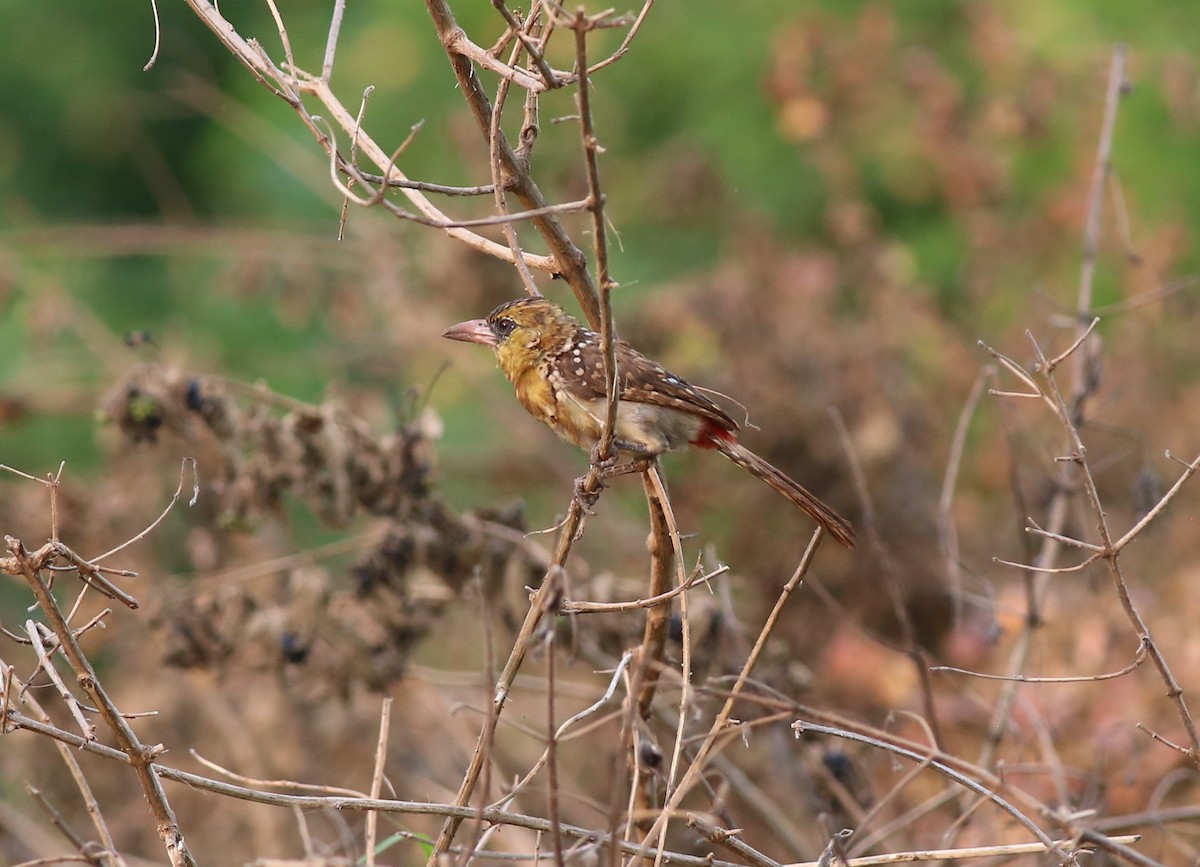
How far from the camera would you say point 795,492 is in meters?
3.52

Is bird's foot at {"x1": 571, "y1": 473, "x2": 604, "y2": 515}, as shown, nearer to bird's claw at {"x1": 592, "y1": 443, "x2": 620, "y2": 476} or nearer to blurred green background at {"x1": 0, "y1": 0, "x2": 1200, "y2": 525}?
bird's claw at {"x1": 592, "y1": 443, "x2": 620, "y2": 476}

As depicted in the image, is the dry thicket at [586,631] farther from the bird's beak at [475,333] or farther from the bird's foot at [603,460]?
the bird's beak at [475,333]

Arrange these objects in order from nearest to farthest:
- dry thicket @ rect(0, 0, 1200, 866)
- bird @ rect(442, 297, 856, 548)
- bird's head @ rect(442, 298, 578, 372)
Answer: dry thicket @ rect(0, 0, 1200, 866), bird @ rect(442, 297, 856, 548), bird's head @ rect(442, 298, 578, 372)

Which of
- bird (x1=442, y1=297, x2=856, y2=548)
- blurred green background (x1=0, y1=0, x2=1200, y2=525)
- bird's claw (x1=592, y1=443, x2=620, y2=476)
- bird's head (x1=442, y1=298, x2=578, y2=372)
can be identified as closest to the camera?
bird's claw (x1=592, y1=443, x2=620, y2=476)

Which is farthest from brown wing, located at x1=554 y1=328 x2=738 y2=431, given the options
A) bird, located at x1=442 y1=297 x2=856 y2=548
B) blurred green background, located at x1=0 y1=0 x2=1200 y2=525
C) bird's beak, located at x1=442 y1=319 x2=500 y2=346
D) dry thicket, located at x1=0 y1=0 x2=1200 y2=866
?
A: blurred green background, located at x1=0 y1=0 x2=1200 y2=525

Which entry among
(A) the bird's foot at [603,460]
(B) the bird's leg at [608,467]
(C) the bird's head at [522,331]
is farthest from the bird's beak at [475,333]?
(A) the bird's foot at [603,460]

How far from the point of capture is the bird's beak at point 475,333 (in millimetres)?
3882

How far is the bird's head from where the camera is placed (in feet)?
12.6

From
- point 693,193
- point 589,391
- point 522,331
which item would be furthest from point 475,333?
point 693,193

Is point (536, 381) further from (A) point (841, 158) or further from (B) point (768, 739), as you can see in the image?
(A) point (841, 158)

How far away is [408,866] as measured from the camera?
6297 millimetres

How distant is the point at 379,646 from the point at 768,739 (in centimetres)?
173

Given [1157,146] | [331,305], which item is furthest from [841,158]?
[331,305]

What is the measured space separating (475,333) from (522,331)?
14cm
